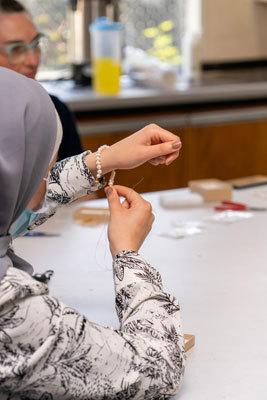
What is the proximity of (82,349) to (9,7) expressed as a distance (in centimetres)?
179

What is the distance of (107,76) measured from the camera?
3475mm

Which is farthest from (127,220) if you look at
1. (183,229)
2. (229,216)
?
(229,216)

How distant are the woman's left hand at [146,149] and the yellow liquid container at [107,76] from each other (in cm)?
218

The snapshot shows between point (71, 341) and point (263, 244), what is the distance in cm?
90

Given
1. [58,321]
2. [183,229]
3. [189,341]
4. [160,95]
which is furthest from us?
[160,95]

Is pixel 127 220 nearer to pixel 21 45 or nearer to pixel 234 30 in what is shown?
pixel 21 45

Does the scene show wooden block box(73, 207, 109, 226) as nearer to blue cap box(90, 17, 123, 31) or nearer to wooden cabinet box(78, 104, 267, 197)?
wooden cabinet box(78, 104, 267, 197)

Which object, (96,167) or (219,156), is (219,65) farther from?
(96,167)

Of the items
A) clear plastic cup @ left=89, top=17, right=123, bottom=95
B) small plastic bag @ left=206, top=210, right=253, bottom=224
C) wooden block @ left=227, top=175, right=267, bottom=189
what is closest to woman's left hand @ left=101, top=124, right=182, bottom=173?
small plastic bag @ left=206, top=210, right=253, bottom=224

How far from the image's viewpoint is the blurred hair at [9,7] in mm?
2387

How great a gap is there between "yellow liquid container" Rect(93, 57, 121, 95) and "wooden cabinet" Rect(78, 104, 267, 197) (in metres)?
0.21

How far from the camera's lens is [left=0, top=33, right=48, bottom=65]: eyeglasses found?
234 centimetres

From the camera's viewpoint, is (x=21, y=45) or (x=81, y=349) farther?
(x=21, y=45)

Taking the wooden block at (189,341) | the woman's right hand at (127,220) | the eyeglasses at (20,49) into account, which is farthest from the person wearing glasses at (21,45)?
the wooden block at (189,341)
